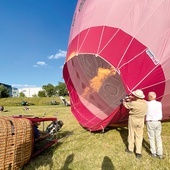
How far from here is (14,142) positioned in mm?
4180

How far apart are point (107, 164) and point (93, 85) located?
3.94 metres

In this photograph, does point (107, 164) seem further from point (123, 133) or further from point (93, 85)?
point (93, 85)

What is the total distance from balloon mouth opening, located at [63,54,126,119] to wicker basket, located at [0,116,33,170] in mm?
3644

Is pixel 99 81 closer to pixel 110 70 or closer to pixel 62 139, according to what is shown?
pixel 110 70

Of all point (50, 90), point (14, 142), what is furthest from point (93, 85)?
point (50, 90)

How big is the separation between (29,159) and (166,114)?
3.86 m

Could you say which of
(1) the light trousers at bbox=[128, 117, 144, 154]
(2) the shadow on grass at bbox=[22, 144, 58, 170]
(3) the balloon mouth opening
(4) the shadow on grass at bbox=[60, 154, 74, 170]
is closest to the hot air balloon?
(1) the light trousers at bbox=[128, 117, 144, 154]

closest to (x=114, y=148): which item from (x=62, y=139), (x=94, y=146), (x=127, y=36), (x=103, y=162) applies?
(x=94, y=146)

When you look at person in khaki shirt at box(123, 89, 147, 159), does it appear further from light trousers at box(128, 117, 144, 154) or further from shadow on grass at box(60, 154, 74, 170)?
shadow on grass at box(60, 154, 74, 170)

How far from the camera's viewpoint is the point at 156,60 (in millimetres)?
5168

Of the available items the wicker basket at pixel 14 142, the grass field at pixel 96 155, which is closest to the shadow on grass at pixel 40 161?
the grass field at pixel 96 155

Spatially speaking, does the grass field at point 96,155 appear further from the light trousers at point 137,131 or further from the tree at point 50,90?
the tree at point 50,90

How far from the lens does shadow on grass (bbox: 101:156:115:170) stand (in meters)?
4.57

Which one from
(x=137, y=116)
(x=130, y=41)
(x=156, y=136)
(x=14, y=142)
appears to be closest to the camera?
(x=14, y=142)
